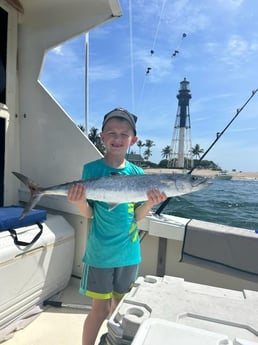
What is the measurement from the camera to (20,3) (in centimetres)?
274

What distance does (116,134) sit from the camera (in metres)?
1.58

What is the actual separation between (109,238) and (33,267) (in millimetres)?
852

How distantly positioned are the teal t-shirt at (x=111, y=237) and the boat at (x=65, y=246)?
0.92 ft

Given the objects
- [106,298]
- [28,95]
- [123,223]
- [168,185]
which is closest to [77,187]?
[123,223]

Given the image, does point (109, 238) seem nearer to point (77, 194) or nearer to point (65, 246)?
point (77, 194)

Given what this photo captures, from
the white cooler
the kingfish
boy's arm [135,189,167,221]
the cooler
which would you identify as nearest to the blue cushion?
the white cooler

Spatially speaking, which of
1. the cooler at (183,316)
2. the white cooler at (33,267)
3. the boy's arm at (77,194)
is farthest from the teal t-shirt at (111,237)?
the white cooler at (33,267)

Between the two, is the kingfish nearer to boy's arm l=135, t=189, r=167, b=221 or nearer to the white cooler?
boy's arm l=135, t=189, r=167, b=221

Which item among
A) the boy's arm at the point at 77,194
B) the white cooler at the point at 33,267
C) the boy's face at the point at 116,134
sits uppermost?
the boy's face at the point at 116,134

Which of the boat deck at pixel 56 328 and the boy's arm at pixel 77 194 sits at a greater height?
the boy's arm at pixel 77 194

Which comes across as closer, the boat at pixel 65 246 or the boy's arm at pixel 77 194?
the boat at pixel 65 246

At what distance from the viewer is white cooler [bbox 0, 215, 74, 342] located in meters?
1.88

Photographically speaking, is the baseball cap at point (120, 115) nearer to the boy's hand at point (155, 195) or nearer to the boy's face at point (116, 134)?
the boy's face at point (116, 134)

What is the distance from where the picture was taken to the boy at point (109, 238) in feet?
4.93
